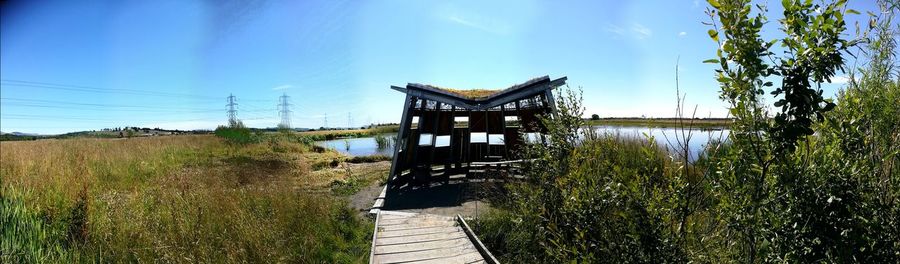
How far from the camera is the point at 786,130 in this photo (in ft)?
4.81

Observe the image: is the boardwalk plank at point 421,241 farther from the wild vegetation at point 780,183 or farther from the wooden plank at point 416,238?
the wild vegetation at point 780,183

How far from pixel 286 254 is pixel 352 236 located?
1.36 meters

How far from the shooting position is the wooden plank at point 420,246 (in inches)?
184

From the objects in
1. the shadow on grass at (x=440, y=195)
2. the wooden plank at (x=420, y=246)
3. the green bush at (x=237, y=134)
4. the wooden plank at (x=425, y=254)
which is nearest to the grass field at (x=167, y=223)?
the wooden plank at (x=420, y=246)

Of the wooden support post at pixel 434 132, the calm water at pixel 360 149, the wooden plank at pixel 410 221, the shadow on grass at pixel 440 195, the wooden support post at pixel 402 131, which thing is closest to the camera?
the wooden plank at pixel 410 221

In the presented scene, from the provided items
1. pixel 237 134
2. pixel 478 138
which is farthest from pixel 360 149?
pixel 478 138

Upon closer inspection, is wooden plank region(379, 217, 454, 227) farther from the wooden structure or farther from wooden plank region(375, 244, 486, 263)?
the wooden structure

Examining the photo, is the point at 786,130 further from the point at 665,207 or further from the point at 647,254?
the point at 647,254

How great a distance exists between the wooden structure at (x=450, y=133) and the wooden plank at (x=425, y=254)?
454 cm

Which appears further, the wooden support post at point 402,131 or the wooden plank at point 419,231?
the wooden support post at point 402,131

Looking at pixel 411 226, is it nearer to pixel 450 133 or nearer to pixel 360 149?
pixel 450 133

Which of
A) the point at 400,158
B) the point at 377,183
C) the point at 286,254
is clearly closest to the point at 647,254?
the point at 286,254

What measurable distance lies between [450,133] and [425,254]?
6959 mm

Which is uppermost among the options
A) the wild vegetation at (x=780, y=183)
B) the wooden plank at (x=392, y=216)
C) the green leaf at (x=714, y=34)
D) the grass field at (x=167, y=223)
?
the green leaf at (x=714, y=34)
